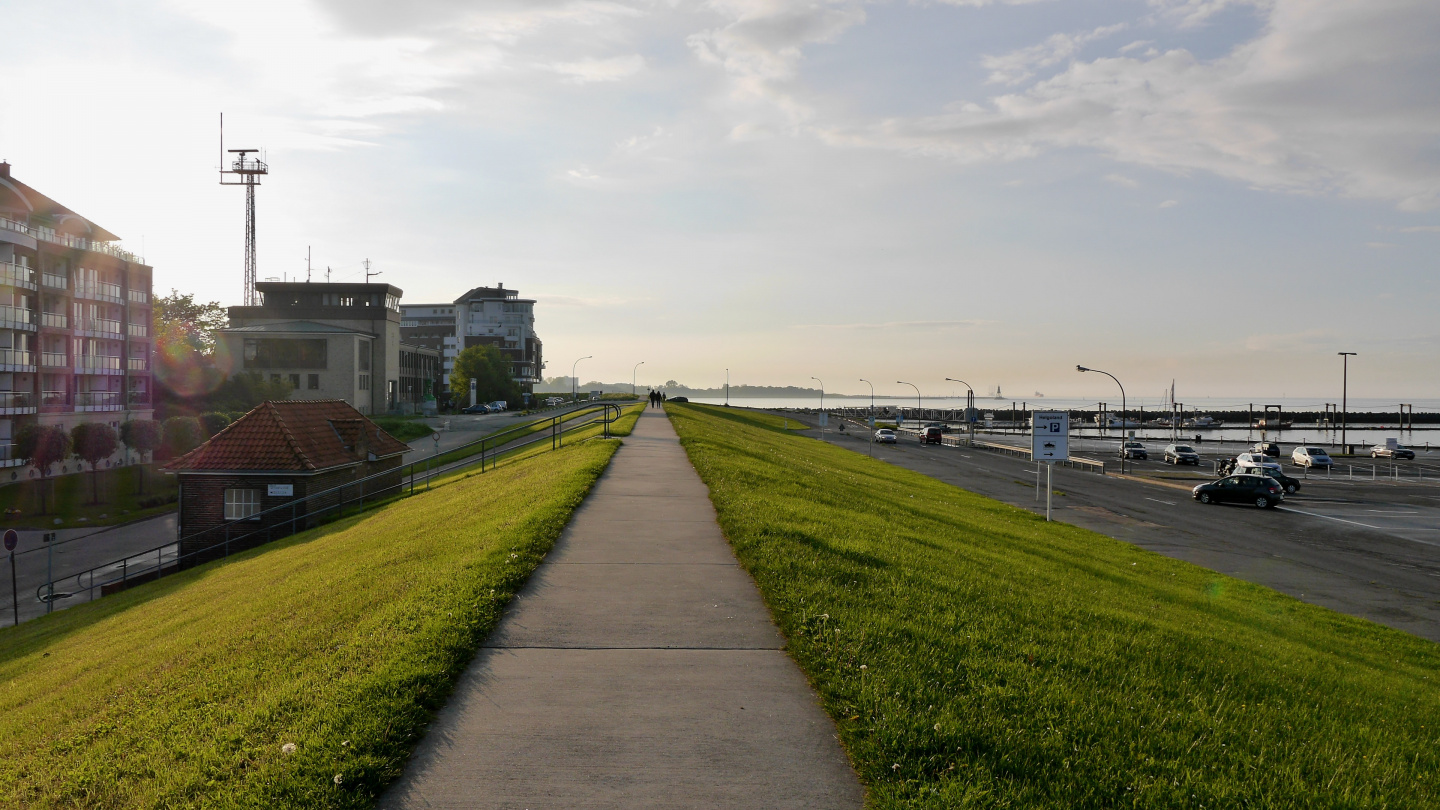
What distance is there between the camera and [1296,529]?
1192 inches

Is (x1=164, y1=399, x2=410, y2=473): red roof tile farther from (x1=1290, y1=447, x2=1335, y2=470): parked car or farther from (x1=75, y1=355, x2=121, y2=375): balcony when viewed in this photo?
(x1=1290, y1=447, x2=1335, y2=470): parked car

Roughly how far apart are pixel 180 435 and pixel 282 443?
27701 mm

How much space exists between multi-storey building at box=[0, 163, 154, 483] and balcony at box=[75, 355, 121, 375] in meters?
0.08

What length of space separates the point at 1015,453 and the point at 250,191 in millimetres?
87851

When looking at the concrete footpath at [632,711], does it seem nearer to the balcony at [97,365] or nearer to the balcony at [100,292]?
the balcony at [97,365]

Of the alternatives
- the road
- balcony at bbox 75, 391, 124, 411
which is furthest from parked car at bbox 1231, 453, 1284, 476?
balcony at bbox 75, 391, 124, 411

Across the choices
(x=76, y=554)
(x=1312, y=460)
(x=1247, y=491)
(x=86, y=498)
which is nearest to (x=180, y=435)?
(x=86, y=498)

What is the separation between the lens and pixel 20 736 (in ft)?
27.0

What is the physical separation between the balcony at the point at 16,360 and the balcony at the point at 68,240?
808 centimetres

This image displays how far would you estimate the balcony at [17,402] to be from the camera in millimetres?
Answer: 48594

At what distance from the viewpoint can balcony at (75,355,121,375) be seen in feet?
186

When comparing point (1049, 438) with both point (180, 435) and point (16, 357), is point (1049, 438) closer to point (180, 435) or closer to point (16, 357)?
point (180, 435)

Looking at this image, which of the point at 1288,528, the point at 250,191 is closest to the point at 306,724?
the point at 1288,528

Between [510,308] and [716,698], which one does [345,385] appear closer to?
[510,308]
